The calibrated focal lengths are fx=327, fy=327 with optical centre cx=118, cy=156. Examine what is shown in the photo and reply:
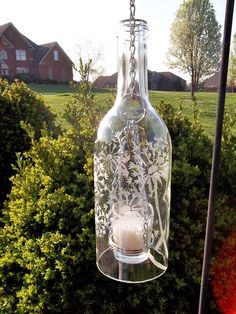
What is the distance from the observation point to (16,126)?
4.66 metres

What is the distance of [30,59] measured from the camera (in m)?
35.6

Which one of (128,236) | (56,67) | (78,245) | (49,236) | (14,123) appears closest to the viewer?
(128,236)

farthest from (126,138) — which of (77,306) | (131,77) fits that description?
(77,306)

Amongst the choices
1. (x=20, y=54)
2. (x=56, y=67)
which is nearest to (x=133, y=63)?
(x=20, y=54)

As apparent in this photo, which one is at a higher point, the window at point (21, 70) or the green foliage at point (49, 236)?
the window at point (21, 70)

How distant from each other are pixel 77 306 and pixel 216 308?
0.94 m

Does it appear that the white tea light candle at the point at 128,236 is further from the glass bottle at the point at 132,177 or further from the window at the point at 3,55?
the window at the point at 3,55

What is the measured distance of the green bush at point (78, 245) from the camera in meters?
2.08

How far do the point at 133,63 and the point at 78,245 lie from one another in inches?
55.4

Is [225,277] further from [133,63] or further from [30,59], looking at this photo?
[30,59]

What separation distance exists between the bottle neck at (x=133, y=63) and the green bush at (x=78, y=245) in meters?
1.19

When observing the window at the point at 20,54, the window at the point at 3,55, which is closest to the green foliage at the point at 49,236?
the window at the point at 3,55

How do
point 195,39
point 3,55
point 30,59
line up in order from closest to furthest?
point 195,39 < point 3,55 < point 30,59

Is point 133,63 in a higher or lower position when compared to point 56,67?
lower
